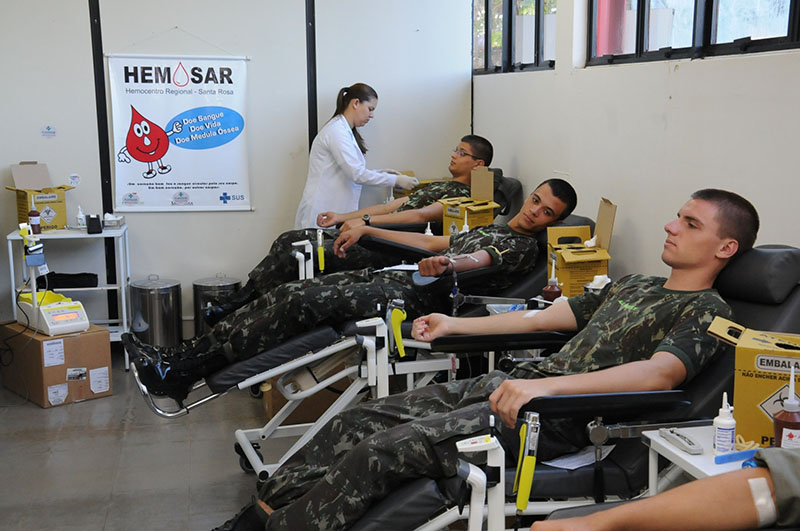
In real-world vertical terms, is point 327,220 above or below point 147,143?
below

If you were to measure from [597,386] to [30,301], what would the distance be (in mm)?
3342

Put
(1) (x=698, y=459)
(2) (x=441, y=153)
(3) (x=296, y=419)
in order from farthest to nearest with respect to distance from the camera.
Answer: (2) (x=441, y=153) < (3) (x=296, y=419) < (1) (x=698, y=459)

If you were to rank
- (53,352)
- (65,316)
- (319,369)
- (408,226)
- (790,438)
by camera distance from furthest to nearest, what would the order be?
(408,226) < (65,316) < (53,352) < (319,369) < (790,438)

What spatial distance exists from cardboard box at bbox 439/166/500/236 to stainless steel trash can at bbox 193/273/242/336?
1.46m

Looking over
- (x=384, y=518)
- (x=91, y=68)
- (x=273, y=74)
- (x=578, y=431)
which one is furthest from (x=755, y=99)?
(x=91, y=68)

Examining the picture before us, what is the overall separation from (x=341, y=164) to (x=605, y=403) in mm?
3226

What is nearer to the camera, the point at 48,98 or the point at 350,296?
the point at 350,296

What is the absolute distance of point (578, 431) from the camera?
2.10 m

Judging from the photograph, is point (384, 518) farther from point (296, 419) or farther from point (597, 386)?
point (296, 419)

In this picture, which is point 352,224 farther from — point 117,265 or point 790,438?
point 790,438

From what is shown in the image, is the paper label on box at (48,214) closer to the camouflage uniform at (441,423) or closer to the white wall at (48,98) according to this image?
the white wall at (48,98)

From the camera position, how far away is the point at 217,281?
5.07 metres

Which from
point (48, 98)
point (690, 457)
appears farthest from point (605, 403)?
point (48, 98)

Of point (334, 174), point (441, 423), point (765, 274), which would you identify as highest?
point (334, 174)
